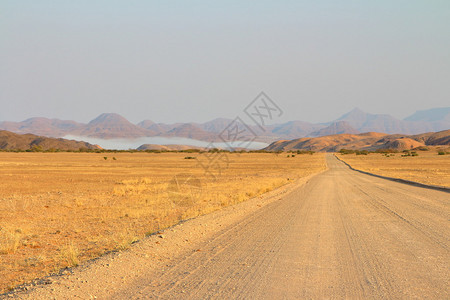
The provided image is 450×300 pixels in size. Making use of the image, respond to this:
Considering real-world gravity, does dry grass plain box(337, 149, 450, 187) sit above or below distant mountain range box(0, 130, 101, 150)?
below

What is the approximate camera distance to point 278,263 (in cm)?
735

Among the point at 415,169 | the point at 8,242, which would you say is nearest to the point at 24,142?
the point at 415,169

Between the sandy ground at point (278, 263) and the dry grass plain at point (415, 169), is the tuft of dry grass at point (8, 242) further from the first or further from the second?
the dry grass plain at point (415, 169)

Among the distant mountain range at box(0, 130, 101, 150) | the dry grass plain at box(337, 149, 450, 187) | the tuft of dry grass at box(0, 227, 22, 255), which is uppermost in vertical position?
the distant mountain range at box(0, 130, 101, 150)

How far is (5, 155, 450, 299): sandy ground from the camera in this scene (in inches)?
229

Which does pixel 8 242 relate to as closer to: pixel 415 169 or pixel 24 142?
pixel 415 169

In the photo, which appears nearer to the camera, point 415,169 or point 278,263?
point 278,263

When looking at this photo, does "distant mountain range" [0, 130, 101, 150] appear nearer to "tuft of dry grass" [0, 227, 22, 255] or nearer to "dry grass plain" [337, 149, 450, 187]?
"dry grass plain" [337, 149, 450, 187]

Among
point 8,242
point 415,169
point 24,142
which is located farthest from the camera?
point 24,142

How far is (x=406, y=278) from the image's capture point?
630cm

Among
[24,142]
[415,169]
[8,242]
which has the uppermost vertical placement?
[24,142]

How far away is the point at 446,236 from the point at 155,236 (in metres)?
7.33

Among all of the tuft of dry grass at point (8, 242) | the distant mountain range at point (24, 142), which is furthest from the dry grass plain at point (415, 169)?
the distant mountain range at point (24, 142)

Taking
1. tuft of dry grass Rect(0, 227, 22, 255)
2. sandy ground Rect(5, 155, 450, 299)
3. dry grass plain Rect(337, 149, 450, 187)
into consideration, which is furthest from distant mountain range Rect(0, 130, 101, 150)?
sandy ground Rect(5, 155, 450, 299)
